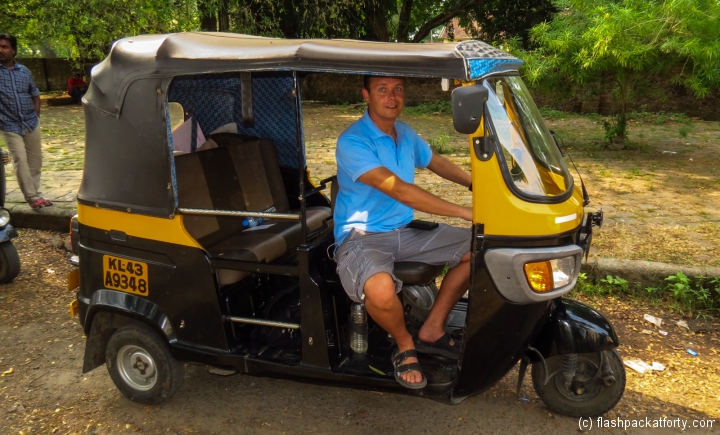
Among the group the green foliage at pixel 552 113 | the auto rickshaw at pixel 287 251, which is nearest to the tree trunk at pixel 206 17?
the green foliage at pixel 552 113

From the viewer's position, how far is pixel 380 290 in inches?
115

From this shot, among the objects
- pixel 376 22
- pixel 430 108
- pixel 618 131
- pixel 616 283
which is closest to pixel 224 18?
pixel 376 22

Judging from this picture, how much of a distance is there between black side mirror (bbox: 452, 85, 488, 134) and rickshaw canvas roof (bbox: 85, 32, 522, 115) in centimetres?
9

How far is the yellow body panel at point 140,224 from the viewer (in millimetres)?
3139

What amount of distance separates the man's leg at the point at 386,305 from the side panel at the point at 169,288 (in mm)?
839

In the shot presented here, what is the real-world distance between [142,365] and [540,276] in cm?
226

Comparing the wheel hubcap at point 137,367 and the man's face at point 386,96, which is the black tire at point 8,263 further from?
the man's face at point 386,96

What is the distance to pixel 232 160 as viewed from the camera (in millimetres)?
3852

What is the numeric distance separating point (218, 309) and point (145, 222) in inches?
23.3

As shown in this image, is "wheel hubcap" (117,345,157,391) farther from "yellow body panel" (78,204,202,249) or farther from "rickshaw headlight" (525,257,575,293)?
"rickshaw headlight" (525,257,575,293)

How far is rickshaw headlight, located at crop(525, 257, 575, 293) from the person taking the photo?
2680 mm

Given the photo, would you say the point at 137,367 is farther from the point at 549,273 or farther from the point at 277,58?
the point at 549,273

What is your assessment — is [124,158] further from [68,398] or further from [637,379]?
[637,379]

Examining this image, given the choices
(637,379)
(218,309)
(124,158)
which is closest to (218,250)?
(218,309)
